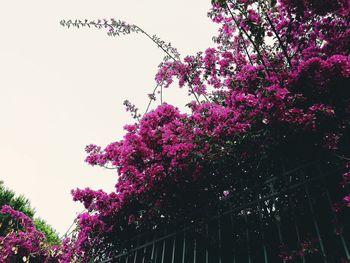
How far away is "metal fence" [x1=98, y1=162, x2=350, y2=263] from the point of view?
3.40m

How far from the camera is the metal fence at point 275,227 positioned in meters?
3.40

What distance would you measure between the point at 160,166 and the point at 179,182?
1.39 feet

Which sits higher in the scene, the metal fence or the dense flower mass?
the dense flower mass

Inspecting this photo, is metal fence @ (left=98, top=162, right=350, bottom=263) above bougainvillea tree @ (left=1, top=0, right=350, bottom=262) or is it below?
below

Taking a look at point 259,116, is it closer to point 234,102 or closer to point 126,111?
point 234,102

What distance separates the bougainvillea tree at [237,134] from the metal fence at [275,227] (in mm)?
278

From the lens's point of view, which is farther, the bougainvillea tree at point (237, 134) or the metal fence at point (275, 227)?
the bougainvillea tree at point (237, 134)

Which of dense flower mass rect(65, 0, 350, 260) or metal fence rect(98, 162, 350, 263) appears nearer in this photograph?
metal fence rect(98, 162, 350, 263)

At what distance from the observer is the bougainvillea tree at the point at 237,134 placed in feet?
13.6

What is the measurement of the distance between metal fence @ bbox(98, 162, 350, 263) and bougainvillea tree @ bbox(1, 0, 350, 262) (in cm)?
28

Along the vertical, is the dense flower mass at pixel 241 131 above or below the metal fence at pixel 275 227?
above

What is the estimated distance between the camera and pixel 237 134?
14.9 ft

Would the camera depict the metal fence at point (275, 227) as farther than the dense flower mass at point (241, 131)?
No

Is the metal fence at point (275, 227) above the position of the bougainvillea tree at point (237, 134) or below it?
below
